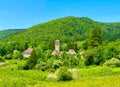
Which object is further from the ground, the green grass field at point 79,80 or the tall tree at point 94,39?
the tall tree at point 94,39

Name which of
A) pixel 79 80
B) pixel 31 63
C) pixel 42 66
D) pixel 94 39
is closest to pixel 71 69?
pixel 79 80

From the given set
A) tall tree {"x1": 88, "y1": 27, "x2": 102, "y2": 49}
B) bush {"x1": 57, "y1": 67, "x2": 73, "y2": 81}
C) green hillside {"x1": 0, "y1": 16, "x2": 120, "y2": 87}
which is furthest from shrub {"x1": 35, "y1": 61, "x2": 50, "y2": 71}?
tall tree {"x1": 88, "y1": 27, "x2": 102, "y2": 49}

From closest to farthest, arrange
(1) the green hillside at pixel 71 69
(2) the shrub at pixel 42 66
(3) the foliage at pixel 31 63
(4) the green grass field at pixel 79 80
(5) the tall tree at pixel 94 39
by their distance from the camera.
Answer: (4) the green grass field at pixel 79 80 → (1) the green hillside at pixel 71 69 → (2) the shrub at pixel 42 66 → (3) the foliage at pixel 31 63 → (5) the tall tree at pixel 94 39

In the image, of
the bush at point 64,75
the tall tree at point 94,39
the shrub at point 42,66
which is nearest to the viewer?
the bush at point 64,75

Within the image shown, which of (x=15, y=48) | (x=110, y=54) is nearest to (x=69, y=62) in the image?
(x=110, y=54)

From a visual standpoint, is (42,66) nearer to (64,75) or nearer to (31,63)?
(31,63)

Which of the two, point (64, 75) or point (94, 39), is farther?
point (94, 39)

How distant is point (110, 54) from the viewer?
75.2m

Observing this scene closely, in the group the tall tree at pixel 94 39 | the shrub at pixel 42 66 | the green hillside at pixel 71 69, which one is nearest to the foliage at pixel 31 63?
the green hillside at pixel 71 69

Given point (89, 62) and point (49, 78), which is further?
point (89, 62)

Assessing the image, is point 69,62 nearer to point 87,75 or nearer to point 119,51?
point 119,51

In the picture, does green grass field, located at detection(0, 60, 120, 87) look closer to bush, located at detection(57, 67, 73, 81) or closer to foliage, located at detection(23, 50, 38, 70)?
bush, located at detection(57, 67, 73, 81)

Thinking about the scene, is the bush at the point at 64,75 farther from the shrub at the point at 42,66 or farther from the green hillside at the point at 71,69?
the shrub at the point at 42,66

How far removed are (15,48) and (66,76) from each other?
90016 millimetres
